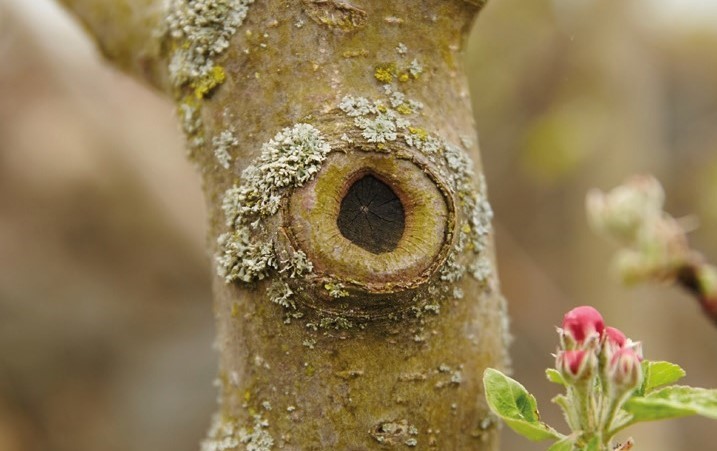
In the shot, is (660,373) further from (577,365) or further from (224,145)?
(224,145)

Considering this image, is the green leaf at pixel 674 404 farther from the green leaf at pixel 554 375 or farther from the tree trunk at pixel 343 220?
the tree trunk at pixel 343 220

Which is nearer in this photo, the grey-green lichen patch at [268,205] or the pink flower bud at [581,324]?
the pink flower bud at [581,324]

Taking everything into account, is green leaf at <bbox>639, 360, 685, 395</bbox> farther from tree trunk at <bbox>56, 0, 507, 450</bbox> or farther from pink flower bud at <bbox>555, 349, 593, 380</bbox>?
tree trunk at <bbox>56, 0, 507, 450</bbox>

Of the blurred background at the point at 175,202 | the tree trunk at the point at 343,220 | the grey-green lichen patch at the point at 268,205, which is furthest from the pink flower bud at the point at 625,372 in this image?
the blurred background at the point at 175,202

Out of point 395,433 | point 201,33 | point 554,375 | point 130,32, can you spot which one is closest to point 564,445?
point 554,375

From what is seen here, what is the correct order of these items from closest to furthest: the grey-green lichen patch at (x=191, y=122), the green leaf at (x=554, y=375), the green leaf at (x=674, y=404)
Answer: the green leaf at (x=674, y=404) < the green leaf at (x=554, y=375) < the grey-green lichen patch at (x=191, y=122)

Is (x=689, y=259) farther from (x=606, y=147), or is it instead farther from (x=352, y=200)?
(x=606, y=147)

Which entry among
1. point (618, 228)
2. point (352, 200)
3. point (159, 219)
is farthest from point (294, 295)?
point (159, 219)
